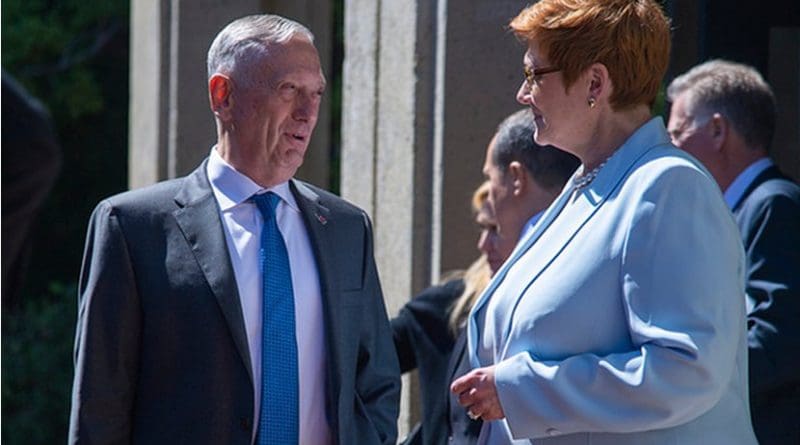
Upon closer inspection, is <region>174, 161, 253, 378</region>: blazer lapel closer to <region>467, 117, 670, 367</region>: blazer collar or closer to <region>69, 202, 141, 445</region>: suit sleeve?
<region>69, 202, 141, 445</region>: suit sleeve

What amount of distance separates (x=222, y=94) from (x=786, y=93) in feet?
8.29

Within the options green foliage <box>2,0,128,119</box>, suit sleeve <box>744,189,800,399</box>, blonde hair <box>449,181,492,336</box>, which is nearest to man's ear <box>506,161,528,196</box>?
blonde hair <box>449,181,492,336</box>

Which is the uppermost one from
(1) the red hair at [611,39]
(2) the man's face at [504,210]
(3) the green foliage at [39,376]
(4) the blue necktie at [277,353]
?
(1) the red hair at [611,39]

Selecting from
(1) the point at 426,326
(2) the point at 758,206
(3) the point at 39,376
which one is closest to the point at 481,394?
(1) the point at 426,326

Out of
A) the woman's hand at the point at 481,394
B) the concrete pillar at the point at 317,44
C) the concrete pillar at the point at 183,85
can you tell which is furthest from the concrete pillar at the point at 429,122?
the woman's hand at the point at 481,394

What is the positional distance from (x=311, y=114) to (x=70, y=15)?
36.2 ft

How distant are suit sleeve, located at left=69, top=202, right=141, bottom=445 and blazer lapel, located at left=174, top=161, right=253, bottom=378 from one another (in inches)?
5.9

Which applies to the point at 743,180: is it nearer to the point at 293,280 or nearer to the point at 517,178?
the point at 517,178

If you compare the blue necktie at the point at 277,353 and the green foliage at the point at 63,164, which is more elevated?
the blue necktie at the point at 277,353

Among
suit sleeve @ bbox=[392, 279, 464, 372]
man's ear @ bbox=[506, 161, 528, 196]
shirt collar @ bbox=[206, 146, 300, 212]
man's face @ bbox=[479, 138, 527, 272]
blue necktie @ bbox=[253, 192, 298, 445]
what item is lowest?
suit sleeve @ bbox=[392, 279, 464, 372]

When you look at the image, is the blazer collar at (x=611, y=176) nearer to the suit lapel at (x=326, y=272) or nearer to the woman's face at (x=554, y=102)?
the woman's face at (x=554, y=102)

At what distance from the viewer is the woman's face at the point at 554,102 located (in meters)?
3.26

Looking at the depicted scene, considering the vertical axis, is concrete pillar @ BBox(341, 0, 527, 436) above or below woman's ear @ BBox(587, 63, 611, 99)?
below

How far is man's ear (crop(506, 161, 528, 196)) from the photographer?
14.1ft
